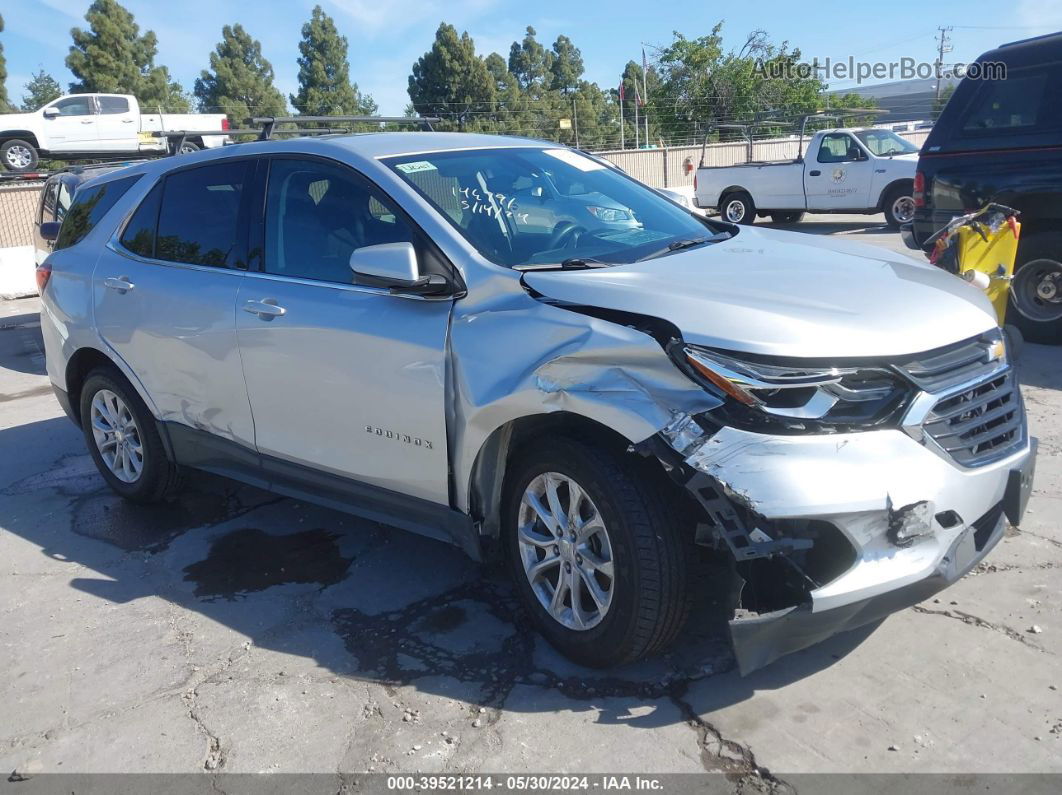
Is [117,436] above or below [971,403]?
below

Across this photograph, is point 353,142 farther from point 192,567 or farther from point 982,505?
point 982,505

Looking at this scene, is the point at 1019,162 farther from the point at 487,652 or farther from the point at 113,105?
the point at 113,105

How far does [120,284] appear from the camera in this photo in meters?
4.80

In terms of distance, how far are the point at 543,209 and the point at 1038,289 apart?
5.15m

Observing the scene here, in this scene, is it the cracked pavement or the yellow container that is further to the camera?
the yellow container

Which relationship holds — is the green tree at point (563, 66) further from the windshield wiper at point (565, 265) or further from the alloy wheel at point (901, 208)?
the windshield wiper at point (565, 265)

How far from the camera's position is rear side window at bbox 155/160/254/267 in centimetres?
431

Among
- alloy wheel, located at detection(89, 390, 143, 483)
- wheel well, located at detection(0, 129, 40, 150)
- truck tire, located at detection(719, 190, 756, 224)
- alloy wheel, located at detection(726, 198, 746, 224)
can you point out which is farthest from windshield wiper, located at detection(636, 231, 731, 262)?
wheel well, located at detection(0, 129, 40, 150)

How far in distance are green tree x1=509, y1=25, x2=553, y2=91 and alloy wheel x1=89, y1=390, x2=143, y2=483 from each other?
6037 cm

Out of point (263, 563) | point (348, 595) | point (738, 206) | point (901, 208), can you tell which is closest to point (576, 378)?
point (348, 595)

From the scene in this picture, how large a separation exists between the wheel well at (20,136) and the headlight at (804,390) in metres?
26.1

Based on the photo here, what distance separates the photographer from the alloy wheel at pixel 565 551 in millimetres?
3098

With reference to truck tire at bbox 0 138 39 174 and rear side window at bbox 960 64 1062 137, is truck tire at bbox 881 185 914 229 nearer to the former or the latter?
rear side window at bbox 960 64 1062 137

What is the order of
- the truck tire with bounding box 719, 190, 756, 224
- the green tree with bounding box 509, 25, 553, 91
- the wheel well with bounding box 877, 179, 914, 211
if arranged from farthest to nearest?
the green tree with bounding box 509, 25, 553, 91, the truck tire with bounding box 719, 190, 756, 224, the wheel well with bounding box 877, 179, 914, 211
